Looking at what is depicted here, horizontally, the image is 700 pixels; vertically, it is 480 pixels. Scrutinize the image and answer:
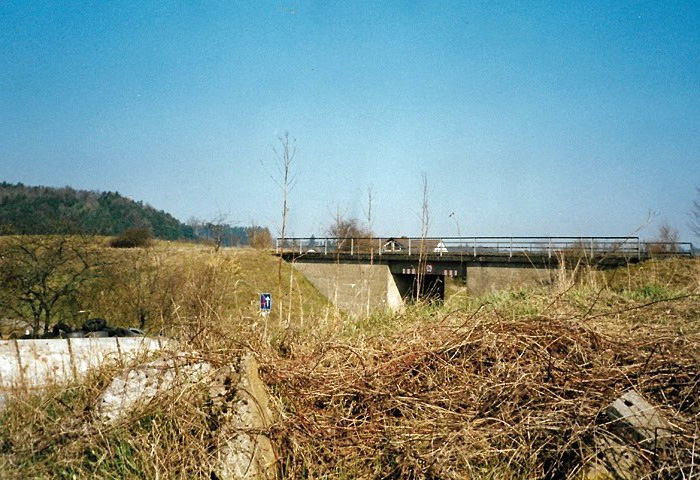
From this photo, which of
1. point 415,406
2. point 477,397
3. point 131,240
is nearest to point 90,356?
point 415,406

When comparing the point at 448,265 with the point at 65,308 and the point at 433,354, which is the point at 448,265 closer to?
the point at 65,308

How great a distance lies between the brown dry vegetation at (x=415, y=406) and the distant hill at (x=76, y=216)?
876 inches

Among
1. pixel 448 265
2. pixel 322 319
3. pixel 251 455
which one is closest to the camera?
pixel 251 455

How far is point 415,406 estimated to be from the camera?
3.28 metres

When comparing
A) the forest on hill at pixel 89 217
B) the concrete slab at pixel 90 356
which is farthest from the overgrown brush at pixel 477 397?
the forest on hill at pixel 89 217

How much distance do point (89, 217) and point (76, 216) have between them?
420 centimetres

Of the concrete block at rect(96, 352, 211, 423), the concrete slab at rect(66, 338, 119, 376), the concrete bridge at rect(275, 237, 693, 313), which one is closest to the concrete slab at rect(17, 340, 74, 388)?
the concrete slab at rect(66, 338, 119, 376)

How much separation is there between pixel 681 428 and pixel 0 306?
23343 millimetres

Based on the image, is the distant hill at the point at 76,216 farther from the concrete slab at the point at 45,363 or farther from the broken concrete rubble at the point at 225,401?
the broken concrete rubble at the point at 225,401

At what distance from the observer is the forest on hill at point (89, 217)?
2250 centimetres

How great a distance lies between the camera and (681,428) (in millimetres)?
2541

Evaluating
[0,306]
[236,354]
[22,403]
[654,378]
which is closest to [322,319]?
[236,354]

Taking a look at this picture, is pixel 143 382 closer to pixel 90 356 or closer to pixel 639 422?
pixel 90 356

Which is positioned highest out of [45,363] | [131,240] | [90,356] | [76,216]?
[76,216]
